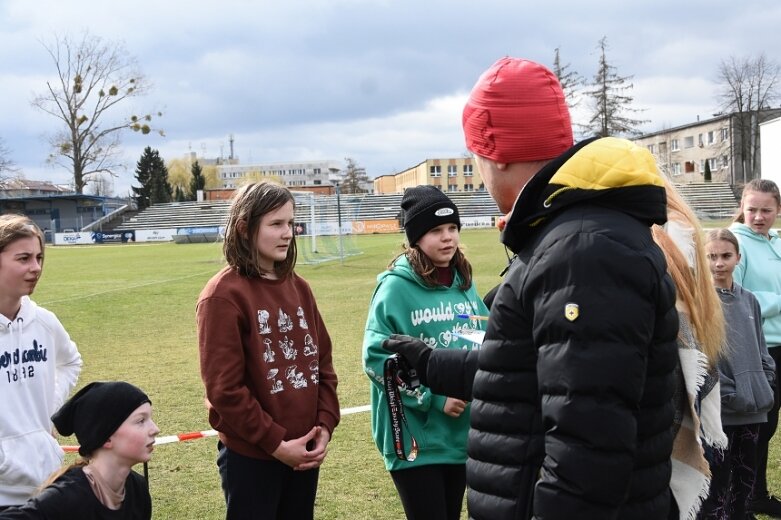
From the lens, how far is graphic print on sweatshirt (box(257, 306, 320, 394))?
3.32 metres

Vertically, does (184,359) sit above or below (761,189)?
below

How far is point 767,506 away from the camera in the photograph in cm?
479

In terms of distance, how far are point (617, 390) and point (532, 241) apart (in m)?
0.45

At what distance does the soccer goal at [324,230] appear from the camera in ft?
97.3

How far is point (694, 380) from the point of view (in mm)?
2100

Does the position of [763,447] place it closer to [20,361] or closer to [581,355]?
[581,355]

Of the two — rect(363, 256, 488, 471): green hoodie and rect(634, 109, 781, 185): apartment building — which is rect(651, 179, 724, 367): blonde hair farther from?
rect(634, 109, 781, 185): apartment building

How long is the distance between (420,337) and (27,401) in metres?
1.83

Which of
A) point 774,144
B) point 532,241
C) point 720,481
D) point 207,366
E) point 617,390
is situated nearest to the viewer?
point 617,390

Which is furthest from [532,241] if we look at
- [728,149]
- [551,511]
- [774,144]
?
[728,149]

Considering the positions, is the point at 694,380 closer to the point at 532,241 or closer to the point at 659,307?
the point at 659,307

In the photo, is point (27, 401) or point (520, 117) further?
point (27, 401)

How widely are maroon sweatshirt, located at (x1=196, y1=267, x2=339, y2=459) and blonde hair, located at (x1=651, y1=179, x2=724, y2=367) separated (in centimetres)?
180

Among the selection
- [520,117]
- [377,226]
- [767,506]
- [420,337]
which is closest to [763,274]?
[767,506]
